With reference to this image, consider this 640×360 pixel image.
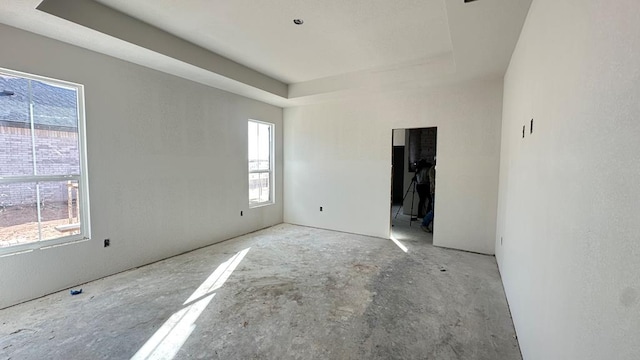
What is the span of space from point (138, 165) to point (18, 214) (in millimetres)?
1156

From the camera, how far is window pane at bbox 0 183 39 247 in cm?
254

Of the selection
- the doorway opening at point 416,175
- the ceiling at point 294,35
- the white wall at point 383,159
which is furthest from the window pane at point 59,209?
the doorway opening at point 416,175

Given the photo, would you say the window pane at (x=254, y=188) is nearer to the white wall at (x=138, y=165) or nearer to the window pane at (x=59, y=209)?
the white wall at (x=138, y=165)

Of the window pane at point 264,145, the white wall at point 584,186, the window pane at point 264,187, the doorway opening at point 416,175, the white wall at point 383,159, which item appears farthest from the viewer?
the doorway opening at point 416,175

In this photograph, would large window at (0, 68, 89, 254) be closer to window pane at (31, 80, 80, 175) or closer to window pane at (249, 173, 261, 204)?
window pane at (31, 80, 80, 175)

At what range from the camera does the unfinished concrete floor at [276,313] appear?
2014mm

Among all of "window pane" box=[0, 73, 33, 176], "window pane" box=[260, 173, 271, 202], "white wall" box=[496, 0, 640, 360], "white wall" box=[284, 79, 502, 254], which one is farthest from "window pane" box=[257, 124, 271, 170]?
"white wall" box=[496, 0, 640, 360]

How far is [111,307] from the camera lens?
8.39ft

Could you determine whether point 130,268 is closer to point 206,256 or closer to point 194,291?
point 206,256

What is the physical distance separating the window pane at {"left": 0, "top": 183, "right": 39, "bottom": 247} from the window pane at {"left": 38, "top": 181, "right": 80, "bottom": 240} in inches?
2.7

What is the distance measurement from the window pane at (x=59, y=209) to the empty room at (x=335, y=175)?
0.06 feet

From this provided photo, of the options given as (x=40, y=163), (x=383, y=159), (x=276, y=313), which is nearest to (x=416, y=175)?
(x=383, y=159)

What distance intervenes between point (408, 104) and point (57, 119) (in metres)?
4.58

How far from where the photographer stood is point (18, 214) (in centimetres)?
262
